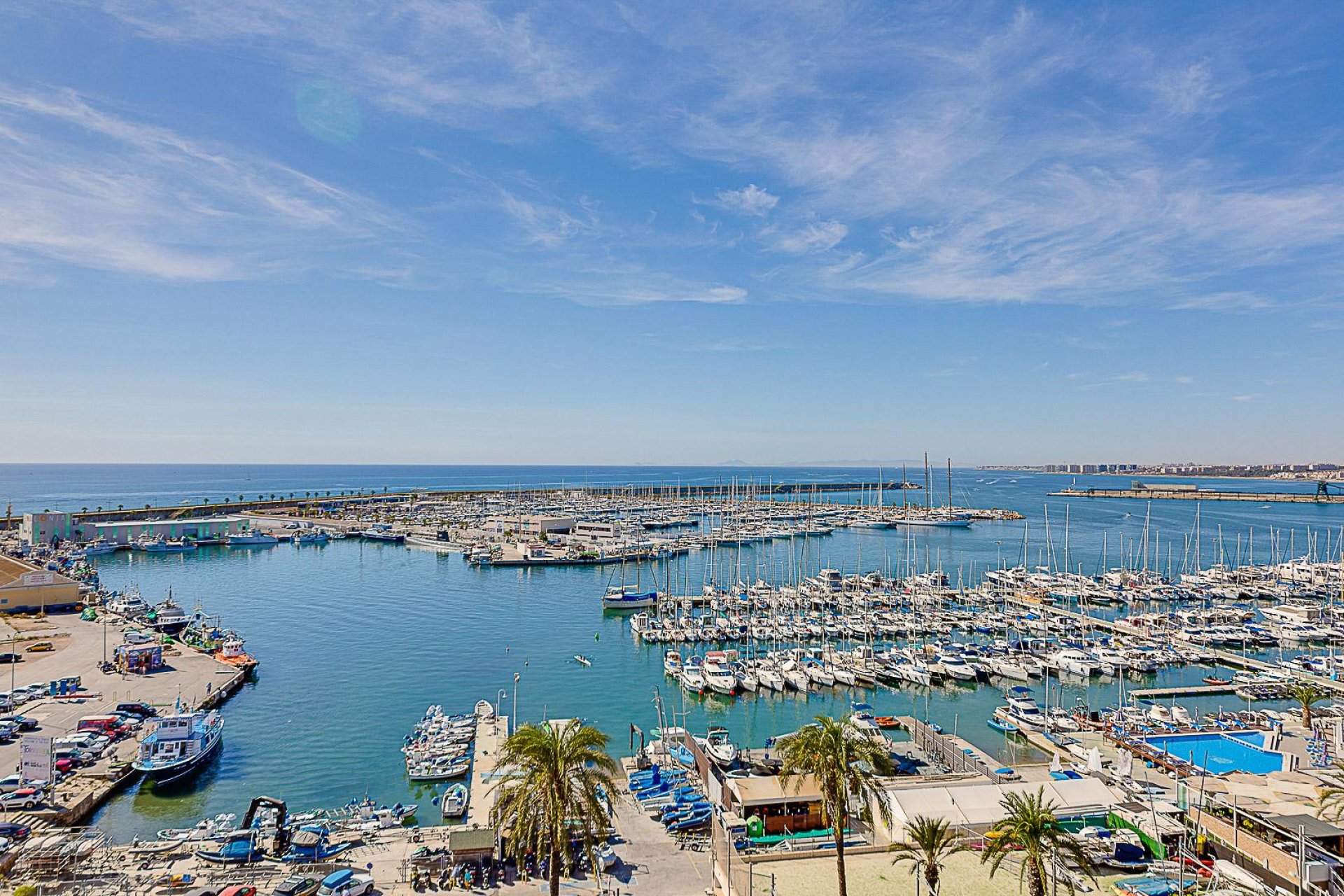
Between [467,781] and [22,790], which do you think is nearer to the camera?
[22,790]

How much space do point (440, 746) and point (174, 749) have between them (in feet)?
31.7

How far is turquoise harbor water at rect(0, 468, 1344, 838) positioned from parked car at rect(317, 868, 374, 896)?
7797 millimetres

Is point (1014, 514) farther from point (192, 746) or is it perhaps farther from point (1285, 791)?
point (192, 746)

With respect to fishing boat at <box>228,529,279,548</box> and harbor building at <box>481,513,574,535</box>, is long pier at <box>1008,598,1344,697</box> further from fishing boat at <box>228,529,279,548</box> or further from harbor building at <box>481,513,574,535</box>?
fishing boat at <box>228,529,279,548</box>

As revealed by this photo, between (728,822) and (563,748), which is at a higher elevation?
(563,748)

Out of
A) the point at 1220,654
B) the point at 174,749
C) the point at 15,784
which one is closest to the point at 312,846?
the point at 174,749

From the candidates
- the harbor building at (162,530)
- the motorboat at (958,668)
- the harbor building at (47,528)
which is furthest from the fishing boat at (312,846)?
the harbor building at (162,530)

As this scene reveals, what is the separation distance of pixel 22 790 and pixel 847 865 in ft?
85.6

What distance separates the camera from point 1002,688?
4131 cm

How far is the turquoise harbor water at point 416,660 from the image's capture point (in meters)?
29.9

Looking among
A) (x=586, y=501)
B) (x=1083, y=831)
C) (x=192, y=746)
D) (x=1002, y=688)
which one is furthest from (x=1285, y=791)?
(x=586, y=501)

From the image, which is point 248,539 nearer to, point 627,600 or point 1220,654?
point 627,600

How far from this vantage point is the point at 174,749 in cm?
2836

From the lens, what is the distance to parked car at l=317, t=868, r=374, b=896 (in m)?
18.1
